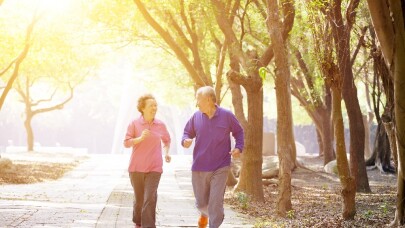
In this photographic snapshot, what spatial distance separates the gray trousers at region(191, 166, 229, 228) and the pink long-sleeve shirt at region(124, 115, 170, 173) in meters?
0.64

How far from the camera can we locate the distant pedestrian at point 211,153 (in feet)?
26.6

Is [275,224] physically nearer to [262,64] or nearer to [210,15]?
[262,64]

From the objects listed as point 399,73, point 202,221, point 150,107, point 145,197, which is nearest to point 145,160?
point 145,197

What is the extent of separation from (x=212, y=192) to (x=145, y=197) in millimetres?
893

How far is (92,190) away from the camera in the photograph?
17.5m

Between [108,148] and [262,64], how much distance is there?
251 ft

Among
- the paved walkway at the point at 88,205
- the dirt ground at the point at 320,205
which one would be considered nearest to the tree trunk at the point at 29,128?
the paved walkway at the point at 88,205

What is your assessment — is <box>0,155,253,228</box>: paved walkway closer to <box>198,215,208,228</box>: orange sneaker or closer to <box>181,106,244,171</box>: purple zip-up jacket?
A: <box>198,215,208,228</box>: orange sneaker

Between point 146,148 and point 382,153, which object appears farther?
point 382,153

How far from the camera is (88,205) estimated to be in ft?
42.4

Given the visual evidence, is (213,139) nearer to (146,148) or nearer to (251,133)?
(146,148)

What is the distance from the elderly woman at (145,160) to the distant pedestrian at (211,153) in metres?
0.54

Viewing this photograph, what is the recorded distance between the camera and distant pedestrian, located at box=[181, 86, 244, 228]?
812 centimetres

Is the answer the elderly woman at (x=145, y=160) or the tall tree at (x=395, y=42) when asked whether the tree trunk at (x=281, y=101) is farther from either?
the elderly woman at (x=145, y=160)
